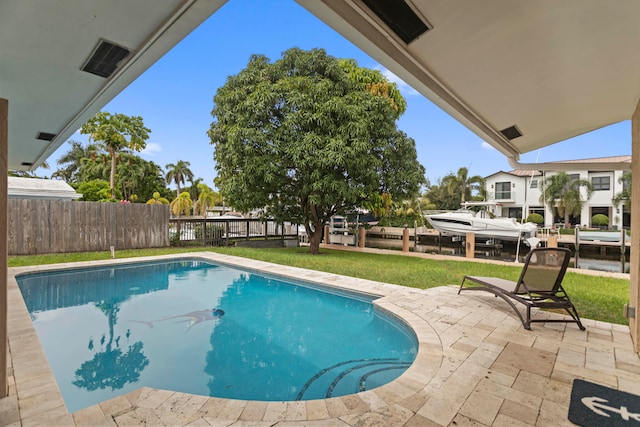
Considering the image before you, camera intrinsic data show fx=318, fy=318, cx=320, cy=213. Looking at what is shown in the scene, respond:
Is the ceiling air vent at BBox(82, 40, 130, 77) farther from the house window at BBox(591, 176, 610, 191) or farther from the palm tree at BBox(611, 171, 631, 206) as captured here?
the house window at BBox(591, 176, 610, 191)

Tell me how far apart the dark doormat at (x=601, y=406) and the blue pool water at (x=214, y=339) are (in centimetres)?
155

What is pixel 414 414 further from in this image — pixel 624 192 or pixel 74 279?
pixel 624 192

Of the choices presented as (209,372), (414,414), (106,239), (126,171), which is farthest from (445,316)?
(126,171)

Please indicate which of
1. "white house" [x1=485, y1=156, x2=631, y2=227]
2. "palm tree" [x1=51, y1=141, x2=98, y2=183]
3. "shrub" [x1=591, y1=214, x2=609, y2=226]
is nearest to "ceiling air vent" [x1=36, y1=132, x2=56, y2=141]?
"white house" [x1=485, y1=156, x2=631, y2=227]

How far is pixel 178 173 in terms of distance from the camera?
48812 mm

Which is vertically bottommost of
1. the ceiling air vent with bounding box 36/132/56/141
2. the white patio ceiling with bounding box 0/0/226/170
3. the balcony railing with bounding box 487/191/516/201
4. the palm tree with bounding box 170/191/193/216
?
the palm tree with bounding box 170/191/193/216

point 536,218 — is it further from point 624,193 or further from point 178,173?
point 178,173

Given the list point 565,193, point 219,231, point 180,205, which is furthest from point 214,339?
point 565,193

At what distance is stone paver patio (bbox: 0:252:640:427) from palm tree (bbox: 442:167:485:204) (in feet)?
118

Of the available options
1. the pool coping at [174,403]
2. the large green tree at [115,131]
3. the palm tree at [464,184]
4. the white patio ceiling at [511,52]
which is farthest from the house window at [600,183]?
the large green tree at [115,131]

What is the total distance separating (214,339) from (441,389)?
3.23m

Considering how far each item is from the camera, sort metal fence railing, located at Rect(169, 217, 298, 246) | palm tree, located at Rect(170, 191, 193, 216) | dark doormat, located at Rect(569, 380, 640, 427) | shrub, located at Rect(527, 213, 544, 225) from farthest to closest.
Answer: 1. shrub, located at Rect(527, 213, 544, 225)
2. palm tree, located at Rect(170, 191, 193, 216)
3. metal fence railing, located at Rect(169, 217, 298, 246)
4. dark doormat, located at Rect(569, 380, 640, 427)

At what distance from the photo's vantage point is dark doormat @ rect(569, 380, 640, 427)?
2264mm

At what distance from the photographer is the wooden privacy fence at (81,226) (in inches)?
421
